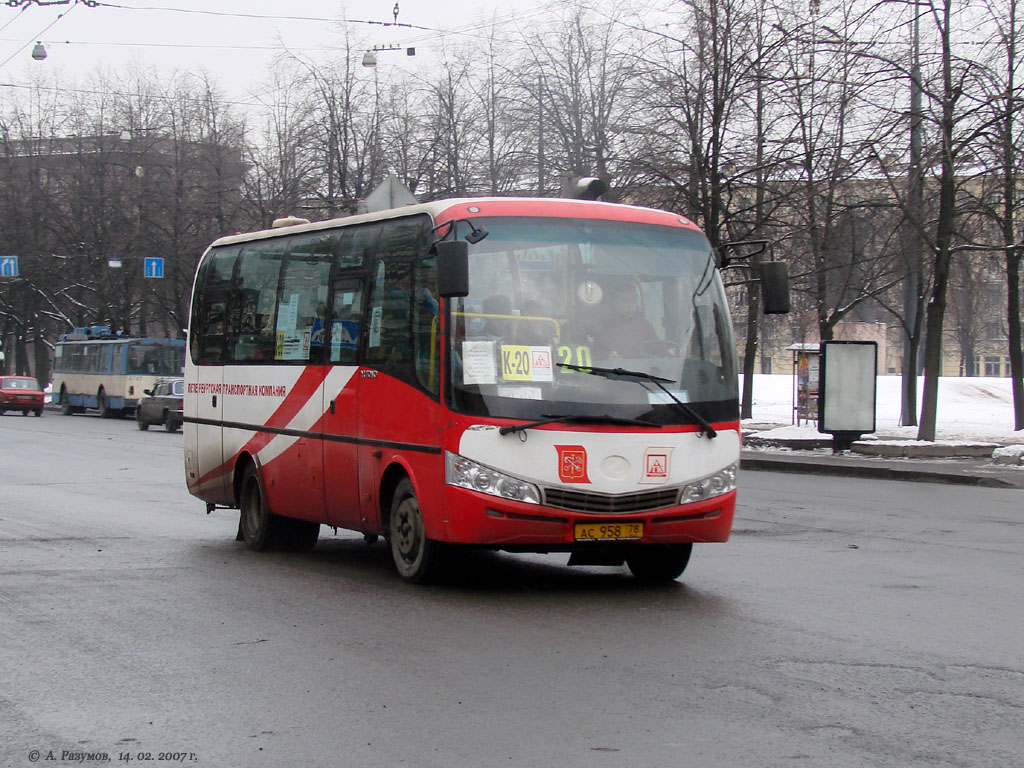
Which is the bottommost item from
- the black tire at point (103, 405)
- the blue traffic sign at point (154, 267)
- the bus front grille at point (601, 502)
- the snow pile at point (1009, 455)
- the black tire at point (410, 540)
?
the black tire at point (103, 405)

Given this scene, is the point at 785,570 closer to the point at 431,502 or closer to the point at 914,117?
the point at 431,502

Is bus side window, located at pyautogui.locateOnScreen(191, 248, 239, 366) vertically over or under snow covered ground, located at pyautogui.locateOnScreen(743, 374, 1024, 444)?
over

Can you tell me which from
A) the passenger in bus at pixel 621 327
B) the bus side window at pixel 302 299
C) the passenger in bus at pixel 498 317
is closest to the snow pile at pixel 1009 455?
the bus side window at pixel 302 299

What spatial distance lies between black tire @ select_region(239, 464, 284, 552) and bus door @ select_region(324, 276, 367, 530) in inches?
50.0

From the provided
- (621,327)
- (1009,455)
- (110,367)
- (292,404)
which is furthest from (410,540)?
(110,367)

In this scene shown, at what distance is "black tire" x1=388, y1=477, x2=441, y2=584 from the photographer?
926 cm

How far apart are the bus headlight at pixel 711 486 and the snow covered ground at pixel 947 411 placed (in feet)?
60.3

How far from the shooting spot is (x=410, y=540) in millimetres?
9492

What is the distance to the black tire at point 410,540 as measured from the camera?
364 inches

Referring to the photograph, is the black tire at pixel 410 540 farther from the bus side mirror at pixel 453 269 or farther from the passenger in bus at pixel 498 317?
the bus side mirror at pixel 453 269

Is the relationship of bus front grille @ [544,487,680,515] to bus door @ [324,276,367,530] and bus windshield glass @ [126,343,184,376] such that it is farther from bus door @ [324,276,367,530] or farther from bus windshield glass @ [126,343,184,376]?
bus windshield glass @ [126,343,184,376]

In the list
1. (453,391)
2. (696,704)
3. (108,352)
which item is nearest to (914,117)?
(453,391)

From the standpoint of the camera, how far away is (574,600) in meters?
8.96

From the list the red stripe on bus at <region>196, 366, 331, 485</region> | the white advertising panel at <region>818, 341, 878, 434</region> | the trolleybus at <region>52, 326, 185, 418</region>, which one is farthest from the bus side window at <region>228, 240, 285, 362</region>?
the trolleybus at <region>52, 326, 185, 418</region>
